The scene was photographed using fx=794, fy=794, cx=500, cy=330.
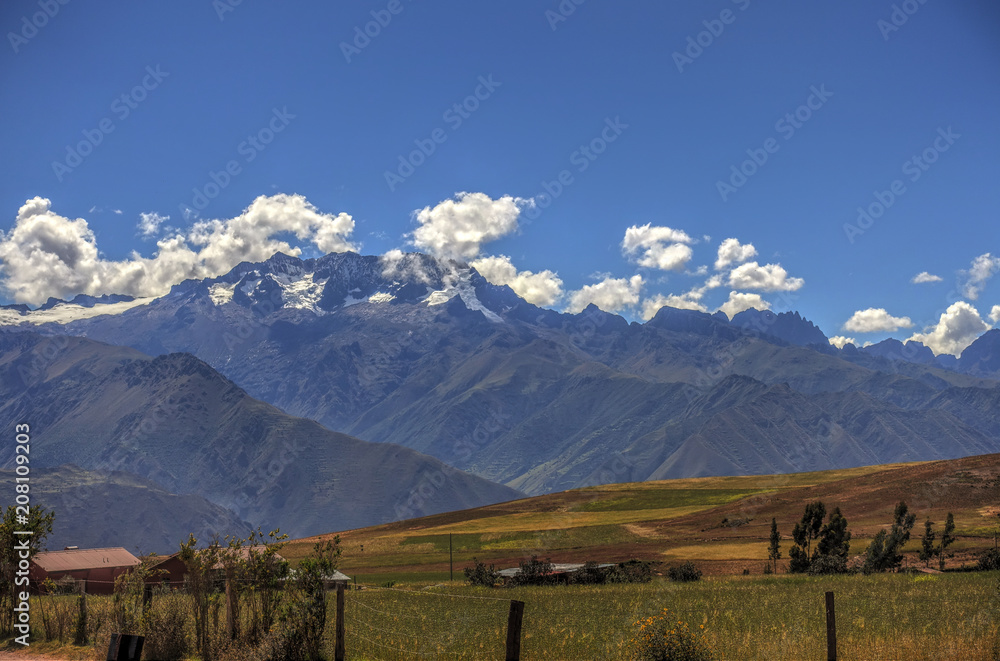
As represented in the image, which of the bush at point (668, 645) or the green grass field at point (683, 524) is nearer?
the bush at point (668, 645)

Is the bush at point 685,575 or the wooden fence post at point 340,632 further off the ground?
the wooden fence post at point 340,632

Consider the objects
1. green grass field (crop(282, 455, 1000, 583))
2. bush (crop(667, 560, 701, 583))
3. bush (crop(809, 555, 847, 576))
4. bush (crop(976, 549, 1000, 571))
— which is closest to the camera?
bush (crop(976, 549, 1000, 571))

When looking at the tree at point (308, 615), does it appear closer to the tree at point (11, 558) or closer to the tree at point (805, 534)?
the tree at point (11, 558)

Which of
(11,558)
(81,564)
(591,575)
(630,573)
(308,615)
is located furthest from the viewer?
(81,564)

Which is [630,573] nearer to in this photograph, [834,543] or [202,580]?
[834,543]

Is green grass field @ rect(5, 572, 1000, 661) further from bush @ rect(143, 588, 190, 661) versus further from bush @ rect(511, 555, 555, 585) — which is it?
bush @ rect(511, 555, 555, 585)

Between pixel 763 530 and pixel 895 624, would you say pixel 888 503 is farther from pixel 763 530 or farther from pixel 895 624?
pixel 895 624

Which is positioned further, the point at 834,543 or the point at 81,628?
the point at 834,543

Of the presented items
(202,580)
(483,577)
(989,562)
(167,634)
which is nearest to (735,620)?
(202,580)

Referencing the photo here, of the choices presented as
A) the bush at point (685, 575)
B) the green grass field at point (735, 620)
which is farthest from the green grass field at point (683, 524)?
the green grass field at point (735, 620)

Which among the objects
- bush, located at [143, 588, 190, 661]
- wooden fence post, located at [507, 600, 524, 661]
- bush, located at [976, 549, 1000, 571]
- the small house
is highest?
wooden fence post, located at [507, 600, 524, 661]

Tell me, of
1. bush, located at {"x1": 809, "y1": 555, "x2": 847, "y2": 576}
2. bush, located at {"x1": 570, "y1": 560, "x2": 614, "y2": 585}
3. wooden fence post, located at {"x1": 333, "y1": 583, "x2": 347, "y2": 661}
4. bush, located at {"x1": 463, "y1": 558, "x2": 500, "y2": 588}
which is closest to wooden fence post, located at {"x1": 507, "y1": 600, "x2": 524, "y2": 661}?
wooden fence post, located at {"x1": 333, "y1": 583, "x2": 347, "y2": 661}

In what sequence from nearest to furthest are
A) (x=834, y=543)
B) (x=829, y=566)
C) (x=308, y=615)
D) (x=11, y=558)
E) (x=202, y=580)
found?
1. (x=308, y=615)
2. (x=202, y=580)
3. (x=11, y=558)
4. (x=829, y=566)
5. (x=834, y=543)

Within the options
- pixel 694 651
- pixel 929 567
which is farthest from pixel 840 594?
pixel 694 651
